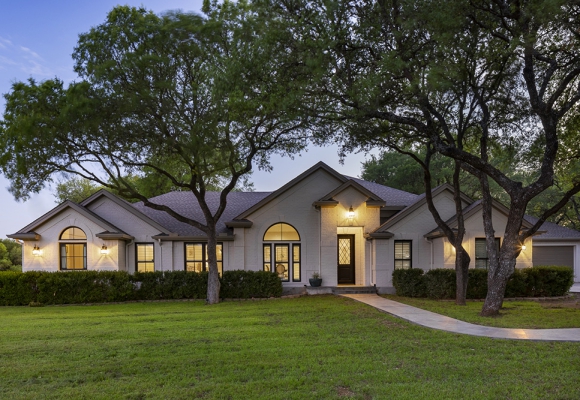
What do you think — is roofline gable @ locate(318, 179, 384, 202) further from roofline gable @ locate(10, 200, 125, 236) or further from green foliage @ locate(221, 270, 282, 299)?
roofline gable @ locate(10, 200, 125, 236)

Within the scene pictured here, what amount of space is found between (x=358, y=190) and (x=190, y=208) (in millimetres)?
8582

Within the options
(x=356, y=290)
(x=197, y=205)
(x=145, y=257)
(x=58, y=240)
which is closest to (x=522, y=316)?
(x=356, y=290)

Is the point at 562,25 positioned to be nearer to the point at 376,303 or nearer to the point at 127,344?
the point at 376,303

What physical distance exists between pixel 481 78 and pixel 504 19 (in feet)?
9.08

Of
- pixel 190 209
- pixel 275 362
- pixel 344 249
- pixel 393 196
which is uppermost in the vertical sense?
pixel 393 196

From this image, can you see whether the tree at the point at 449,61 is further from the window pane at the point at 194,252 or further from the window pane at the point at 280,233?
the window pane at the point at 194,252

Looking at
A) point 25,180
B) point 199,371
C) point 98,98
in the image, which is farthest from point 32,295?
point 199,371

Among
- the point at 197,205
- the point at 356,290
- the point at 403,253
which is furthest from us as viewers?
the point at 197,205

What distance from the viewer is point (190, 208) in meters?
20.3

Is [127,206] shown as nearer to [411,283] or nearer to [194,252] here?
[194,252]

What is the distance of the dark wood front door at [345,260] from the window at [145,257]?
8658 millimetres

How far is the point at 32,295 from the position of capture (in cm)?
1590

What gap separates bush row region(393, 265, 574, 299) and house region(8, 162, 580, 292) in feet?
3.68

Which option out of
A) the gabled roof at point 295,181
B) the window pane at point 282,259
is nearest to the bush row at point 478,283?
the window pane at point 282,259
